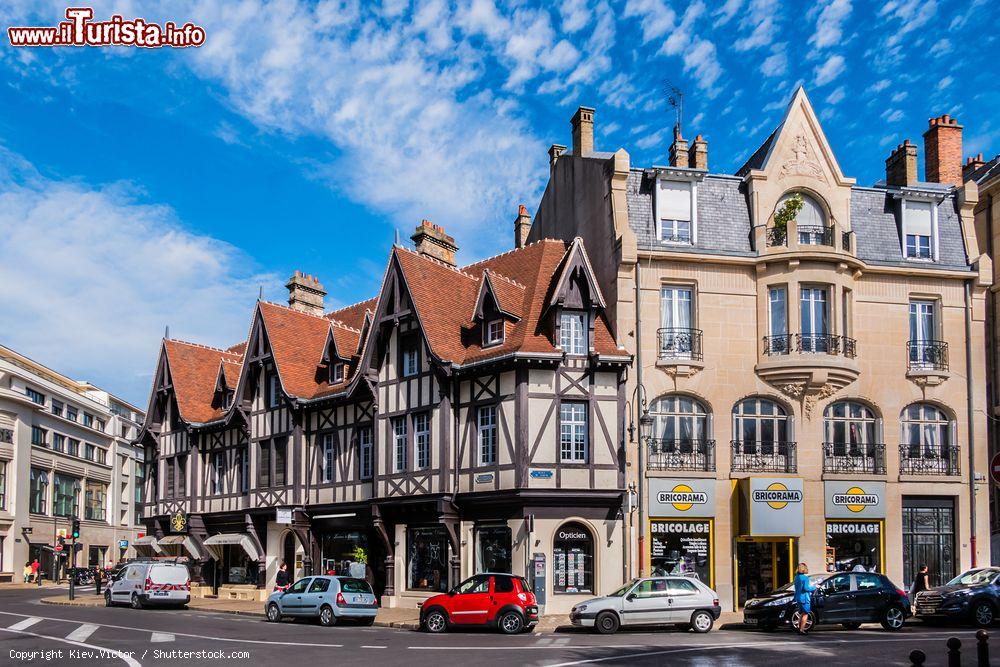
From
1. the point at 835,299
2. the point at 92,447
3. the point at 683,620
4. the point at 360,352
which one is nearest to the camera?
the point at 683,620

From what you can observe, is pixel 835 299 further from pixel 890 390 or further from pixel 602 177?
pixel 602 177

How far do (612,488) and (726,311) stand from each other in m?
6.84

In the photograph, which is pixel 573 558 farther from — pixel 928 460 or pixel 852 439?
pixel 928 460

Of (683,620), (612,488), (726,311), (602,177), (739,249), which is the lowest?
(683,620)

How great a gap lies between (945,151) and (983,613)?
59.7 ft

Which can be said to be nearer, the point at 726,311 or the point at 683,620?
the point at 683,620

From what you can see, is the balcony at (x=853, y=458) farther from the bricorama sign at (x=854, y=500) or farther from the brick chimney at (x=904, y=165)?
the brick chimney at (x=904, y=165)

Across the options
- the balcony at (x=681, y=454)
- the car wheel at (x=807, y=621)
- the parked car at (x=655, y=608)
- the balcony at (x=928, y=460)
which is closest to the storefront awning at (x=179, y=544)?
the balcony at (x=681, y=454)

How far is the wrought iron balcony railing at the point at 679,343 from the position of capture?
32.0 meters

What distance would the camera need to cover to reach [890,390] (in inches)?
1296

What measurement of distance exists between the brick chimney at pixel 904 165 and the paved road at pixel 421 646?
54.7 ft

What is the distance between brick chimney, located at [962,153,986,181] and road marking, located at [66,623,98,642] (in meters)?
33.6

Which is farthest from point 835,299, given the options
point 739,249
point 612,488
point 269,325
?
point 269,325

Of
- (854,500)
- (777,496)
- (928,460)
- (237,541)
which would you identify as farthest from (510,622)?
(237,541)
